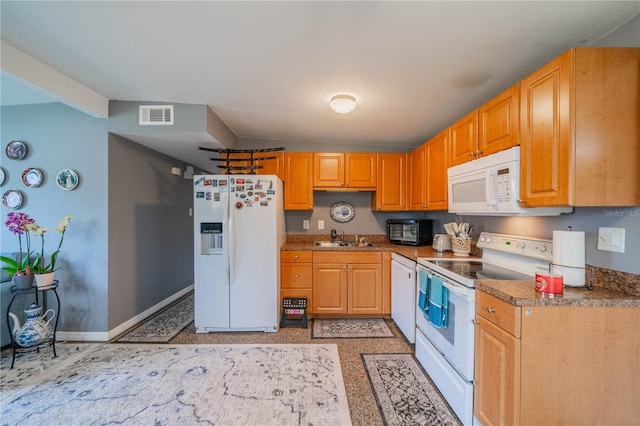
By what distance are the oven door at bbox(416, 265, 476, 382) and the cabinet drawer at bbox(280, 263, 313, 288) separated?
4.95 ft

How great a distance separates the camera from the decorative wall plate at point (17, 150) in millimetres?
2520

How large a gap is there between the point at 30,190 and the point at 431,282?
3874mm

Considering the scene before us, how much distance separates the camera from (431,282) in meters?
1.95

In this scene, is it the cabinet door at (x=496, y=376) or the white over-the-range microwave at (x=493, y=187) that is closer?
the cabinet door at (x=496, y=376)

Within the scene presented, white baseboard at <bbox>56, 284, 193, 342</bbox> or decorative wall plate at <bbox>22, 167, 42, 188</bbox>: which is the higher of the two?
decorative wall plate at <bbox>22, 167, 42, 188</bbox>

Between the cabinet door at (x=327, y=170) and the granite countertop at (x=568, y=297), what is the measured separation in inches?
88.5

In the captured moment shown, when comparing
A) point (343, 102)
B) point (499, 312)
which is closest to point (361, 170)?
point (343, 102)

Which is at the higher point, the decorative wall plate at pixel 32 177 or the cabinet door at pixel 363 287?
the decorative wall plate at pixel 32 177

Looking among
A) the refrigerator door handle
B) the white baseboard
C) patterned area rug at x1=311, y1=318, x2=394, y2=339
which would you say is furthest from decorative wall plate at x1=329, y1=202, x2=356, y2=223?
the white baseboard

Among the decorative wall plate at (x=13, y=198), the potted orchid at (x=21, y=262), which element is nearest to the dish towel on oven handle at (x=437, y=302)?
the potted orchid at (x=21, y=262)

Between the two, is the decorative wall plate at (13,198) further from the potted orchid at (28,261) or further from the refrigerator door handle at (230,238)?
the refrigerator door handle at (230,238)

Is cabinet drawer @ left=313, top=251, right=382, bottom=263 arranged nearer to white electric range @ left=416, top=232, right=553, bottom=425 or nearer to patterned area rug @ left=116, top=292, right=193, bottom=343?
white electric range @ left=416, top=232, right=553, bottom=425

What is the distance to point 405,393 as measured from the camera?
1824mm

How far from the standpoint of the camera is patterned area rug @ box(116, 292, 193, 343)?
8.45ft
